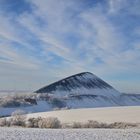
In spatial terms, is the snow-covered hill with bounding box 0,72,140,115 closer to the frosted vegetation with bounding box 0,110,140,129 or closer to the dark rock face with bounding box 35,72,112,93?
the dark rock face with bounding box 35,72,112,93

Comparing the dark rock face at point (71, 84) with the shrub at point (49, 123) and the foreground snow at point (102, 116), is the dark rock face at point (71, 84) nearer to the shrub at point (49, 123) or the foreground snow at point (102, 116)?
the foreground snow at point (102, 116)

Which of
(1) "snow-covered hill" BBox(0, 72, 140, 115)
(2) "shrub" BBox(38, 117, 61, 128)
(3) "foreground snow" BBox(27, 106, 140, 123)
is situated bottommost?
(2) "shrub" BBox(38, 117, 61, 128)

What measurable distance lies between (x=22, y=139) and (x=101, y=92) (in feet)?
566

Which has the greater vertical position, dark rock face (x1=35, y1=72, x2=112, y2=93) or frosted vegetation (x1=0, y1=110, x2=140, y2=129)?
dark rock face (x1=35, y1=72, x2=112, y2=93)

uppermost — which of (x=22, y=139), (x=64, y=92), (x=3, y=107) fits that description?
(x=64, y=92)

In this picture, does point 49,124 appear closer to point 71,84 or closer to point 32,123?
point 32,123

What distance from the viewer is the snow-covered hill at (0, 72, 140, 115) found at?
299 ft

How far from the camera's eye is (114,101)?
184m

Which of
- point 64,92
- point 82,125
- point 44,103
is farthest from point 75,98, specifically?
point 82,125

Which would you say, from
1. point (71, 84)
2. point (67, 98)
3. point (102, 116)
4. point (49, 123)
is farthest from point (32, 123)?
point (71, 84)

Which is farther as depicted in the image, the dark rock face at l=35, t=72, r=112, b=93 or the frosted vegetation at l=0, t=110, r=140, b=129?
the dark rock face at l=35, t=72, r=112, b=93

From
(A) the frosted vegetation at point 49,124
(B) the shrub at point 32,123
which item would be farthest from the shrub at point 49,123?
(B) the shrub at point 32,123

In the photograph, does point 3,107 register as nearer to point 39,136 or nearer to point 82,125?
point 82,125

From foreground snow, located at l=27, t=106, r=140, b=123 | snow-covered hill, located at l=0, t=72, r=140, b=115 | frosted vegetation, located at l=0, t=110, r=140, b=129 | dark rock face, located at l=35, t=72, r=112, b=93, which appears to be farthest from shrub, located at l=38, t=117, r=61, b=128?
dark rock face, located at l=35, t=72, r=112, b=93
